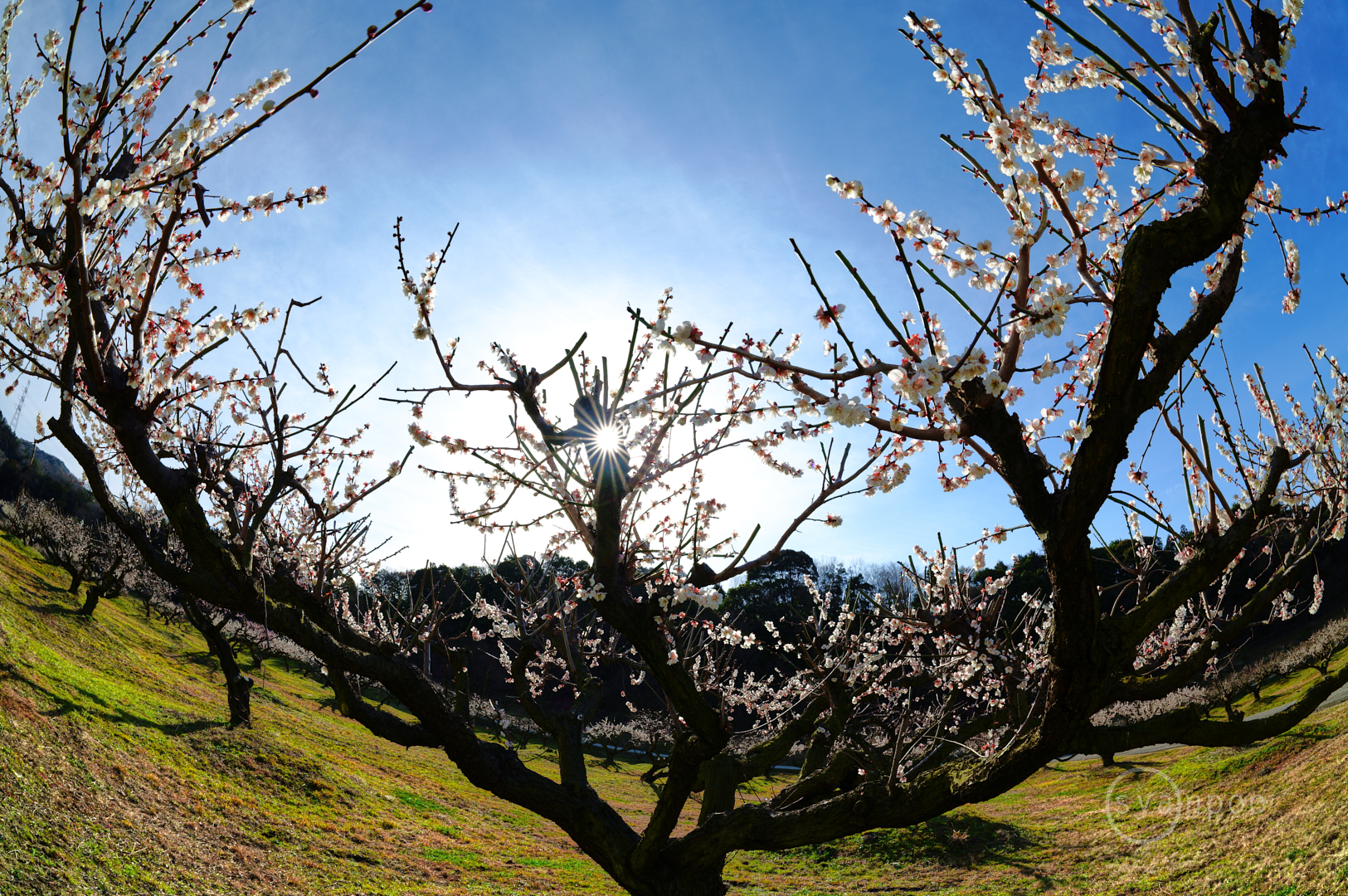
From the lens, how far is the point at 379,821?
11805 millimetres

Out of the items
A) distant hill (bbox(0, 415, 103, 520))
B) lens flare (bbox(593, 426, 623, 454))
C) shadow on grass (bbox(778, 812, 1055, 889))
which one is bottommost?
shadow on grass (bbox(778, 812, 1055, 889))

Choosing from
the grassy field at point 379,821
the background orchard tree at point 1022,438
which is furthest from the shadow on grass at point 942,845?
the background orchard tree at point 1022,438

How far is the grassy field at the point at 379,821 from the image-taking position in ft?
25.9

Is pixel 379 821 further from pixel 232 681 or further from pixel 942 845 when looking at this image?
pixel 942 845

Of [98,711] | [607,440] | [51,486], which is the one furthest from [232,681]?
[51,486]

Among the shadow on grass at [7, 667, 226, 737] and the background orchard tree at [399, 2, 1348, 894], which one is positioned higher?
the background orchard tree at [399, 2, 1348, 894]

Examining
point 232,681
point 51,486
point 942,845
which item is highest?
point 51,486

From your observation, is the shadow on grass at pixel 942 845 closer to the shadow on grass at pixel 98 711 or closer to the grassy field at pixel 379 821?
the grassy field at pixel 379 821

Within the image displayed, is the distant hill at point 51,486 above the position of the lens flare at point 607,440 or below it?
below

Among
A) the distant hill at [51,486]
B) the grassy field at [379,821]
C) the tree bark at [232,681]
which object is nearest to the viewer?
the grassy field at [379,821]

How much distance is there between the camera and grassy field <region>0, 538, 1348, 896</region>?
7.91 meters

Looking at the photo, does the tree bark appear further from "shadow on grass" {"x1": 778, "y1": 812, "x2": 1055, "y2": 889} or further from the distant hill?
the distant hill

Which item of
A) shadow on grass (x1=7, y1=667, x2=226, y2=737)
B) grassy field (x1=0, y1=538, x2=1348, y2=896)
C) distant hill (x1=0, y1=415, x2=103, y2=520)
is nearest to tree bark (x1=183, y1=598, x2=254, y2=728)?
grassy field (x1=0, y1=538, x2=1348, y2=896)

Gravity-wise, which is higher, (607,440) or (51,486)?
(607,440)
